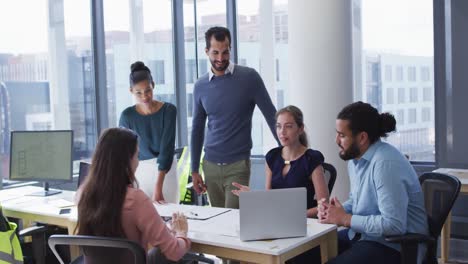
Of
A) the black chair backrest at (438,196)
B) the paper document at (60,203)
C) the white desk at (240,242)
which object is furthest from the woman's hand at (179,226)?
the paper document at (60,203)

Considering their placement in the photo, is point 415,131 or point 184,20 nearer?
point 415,131

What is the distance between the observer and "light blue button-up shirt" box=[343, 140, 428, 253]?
2371 millimetres

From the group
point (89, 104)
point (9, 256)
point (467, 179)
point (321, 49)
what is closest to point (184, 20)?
point (89, 104)

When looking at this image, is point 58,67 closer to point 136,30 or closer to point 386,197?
point 136,30

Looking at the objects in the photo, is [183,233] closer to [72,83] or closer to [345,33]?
[345,33]

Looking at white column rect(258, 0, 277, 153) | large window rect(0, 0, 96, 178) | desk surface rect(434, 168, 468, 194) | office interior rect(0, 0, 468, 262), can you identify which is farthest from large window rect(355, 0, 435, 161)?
large window rect(0, 0, 96, 178)

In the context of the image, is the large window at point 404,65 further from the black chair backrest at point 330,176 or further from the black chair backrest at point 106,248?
the black chair backrest at point 106,248

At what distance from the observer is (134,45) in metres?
5.79

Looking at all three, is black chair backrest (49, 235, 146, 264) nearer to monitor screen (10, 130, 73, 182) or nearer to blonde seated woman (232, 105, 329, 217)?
blonde seated woman (232, 105, 329, 217)

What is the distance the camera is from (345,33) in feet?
14.5

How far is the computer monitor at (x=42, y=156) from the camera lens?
12.5 ft

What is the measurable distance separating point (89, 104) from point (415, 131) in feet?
10.3

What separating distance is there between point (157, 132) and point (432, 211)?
161 centimetres

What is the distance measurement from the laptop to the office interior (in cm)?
225
